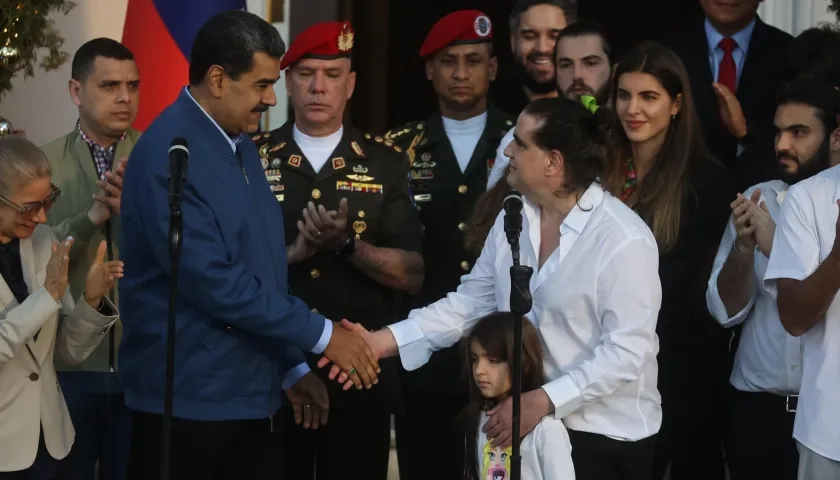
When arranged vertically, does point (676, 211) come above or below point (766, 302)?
above

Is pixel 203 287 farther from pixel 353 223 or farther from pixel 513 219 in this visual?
pixel 353 223

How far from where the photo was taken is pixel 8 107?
237 inches

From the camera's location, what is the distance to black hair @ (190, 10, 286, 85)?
3523 mm

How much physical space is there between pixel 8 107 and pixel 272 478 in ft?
10.1

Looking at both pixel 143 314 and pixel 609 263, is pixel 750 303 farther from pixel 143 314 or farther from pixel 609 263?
pixel 143 314

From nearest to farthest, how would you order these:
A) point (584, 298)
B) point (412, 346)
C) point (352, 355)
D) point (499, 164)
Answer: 1. point (584, 298)
2. point (352, 355)
3. point (412, 346)
4. point (499, 164)

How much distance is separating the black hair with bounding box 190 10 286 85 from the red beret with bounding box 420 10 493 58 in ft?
3.96

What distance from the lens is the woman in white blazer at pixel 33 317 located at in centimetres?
378

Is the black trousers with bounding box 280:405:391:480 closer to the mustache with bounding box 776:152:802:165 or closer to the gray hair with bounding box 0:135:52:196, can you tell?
the gray hair with bounding box 0:135:52:196

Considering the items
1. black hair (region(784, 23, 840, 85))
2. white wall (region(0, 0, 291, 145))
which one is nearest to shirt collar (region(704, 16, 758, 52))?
black hair (region(784, 23, 840, 85))

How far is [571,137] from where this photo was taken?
3555mm

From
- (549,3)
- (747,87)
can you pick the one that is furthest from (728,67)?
(549,3)

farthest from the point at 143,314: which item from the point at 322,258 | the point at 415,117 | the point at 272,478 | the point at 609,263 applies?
the point at 415,117

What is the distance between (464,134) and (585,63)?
1.63 ft
